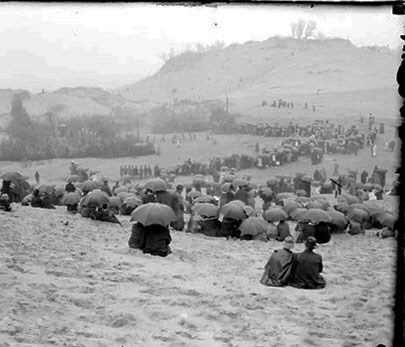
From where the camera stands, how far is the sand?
4844 mm

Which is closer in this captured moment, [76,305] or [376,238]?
[76,305]

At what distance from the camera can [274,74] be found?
7444 cm

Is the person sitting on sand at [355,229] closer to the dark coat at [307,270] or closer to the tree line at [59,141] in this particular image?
the dark coat at [307,270]

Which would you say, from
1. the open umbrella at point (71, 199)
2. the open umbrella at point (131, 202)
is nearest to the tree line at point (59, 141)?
the open umbrella at point (71, 199)

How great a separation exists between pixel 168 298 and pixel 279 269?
75.0 inches

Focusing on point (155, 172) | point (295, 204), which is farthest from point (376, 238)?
point (155, 172)

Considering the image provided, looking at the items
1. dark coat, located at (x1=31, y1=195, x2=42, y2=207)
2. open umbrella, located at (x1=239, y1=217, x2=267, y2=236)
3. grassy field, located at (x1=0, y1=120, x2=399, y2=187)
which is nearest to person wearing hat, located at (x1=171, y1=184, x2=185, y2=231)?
open umbrella, located at (x1=239, y1=217, x2=267, y2=236)

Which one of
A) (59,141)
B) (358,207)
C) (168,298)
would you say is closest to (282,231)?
(358,207)

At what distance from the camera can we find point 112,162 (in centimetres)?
3281

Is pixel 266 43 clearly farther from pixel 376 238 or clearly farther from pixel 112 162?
pixel 376 238

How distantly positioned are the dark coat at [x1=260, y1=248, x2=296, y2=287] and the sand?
204 millimetres

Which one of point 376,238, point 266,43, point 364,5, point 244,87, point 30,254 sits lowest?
point 376,238

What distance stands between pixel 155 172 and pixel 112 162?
609cm

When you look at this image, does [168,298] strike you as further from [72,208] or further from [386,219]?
[386,219]
